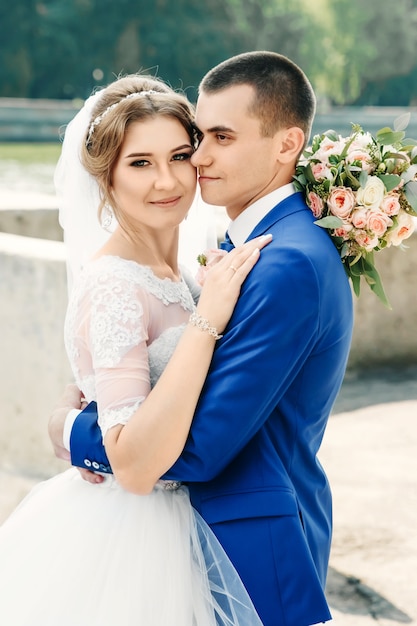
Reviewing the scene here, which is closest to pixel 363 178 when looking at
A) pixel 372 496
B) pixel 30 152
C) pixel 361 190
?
pixel 361 190

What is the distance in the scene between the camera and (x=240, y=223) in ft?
7.94

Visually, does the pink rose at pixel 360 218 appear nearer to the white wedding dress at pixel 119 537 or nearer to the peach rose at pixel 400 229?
the peach rose at pixel 400 229

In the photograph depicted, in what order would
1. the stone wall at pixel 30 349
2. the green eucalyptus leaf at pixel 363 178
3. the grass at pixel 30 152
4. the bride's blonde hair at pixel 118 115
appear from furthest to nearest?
the grass at pixel 30 152, the stone wall at pixel 30 349, the bride's blonde hair at pixel 118 115, the green eucalyptus leaf at pixel 363 178

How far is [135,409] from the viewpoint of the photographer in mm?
2107

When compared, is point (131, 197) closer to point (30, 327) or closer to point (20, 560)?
point (20, 560)

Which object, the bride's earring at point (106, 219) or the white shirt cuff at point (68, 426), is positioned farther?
the bride's earring at point (106, 219)

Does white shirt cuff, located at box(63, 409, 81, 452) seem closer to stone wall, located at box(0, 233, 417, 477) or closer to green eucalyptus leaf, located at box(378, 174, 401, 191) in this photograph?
green eucalyptus leaf, located at box(378, 174, 401, 191)

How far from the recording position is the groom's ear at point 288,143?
2377 mm

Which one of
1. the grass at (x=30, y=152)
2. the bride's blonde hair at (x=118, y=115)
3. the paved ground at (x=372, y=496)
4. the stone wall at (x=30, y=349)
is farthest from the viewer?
the grass at (x=30, y=152)

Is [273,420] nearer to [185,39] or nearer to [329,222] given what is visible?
[329,222]

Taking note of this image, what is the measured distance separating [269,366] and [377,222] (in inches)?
20.1

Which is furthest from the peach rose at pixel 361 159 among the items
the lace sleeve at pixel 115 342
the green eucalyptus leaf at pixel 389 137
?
the lace sleeve at pixel 115 342

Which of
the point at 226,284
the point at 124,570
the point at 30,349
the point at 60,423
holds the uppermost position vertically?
the point at 226,284

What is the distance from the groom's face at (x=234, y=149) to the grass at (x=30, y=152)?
25.4m
